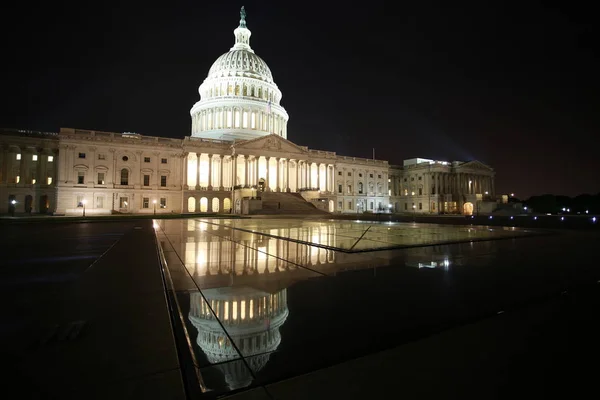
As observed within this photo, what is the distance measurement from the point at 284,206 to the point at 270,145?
2214 cm

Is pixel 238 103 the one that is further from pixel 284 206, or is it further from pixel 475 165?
pixel 475 165

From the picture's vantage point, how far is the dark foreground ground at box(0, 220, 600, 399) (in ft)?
8.73

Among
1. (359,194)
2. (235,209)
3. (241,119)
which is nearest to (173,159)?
(235,209)

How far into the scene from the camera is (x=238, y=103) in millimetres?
88750

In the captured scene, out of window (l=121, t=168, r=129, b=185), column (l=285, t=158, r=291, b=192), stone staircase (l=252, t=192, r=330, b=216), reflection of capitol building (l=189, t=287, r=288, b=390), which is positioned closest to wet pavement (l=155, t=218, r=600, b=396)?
reflection of capitol building (l=189, t=287, r=288, b=390)

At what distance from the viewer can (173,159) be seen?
71.6 metres

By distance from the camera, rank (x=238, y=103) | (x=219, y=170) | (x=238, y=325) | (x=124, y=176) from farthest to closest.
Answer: (x=238, y=103)
(x=219, y=170)
(x=124, y=176)
(x=238, y=325)

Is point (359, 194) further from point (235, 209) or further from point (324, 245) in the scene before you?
point (324, 245)

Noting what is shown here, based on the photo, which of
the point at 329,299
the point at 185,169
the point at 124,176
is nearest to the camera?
the point at 329,299

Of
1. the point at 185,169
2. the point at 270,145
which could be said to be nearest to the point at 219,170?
the point at 185,169

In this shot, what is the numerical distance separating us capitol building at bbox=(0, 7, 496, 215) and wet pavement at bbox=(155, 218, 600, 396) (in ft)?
161

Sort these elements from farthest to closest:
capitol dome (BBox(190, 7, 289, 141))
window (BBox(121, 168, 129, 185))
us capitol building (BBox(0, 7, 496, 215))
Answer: capitol dome (BBox(190, 7, 289, 141)) → window (BBox(121, 168, 129, 185)) → us capitol building (BBox(0, 7, 496, 215))

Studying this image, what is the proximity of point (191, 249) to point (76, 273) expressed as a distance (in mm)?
4450

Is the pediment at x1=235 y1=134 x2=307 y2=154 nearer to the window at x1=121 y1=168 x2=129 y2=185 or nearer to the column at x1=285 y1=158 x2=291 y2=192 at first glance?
the column at x1=285 y1=158 x2=291 y2=192
